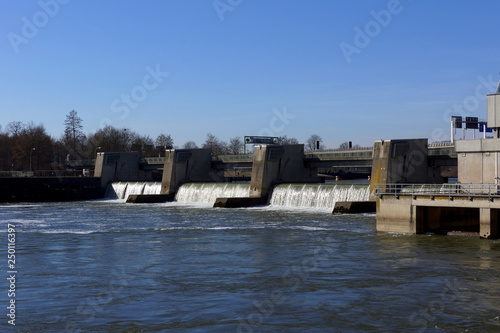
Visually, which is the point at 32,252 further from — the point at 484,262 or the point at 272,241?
the point at 484,262

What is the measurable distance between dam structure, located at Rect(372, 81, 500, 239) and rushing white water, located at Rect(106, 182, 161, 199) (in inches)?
1790

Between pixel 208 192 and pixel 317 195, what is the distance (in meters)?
15.7

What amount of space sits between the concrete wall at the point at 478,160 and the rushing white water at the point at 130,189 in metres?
45.8

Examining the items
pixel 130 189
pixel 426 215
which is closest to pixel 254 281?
pixel 426 215

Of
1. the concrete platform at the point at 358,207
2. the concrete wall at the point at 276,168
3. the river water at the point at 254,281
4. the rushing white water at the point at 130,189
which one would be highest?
the concrete wall at the point at 276,168

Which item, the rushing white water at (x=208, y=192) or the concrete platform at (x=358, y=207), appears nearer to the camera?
the concrete platform at (x=358, y=207)

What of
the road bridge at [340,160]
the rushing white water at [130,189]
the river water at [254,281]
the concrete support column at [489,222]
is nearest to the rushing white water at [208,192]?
the rushing white water at [130,189]

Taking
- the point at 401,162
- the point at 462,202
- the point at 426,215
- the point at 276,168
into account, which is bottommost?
the point at 426,215

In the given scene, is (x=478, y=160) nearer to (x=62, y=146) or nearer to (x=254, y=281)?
(x=254, y=281)

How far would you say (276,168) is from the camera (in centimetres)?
6856

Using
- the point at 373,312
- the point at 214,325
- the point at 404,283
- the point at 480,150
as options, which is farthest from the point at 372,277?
the point at 480,150

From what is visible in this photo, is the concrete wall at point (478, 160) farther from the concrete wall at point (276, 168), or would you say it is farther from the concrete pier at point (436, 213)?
the concrete wall at point (276, 168)

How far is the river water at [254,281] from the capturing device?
18.2 meters

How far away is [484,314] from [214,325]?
786cm
